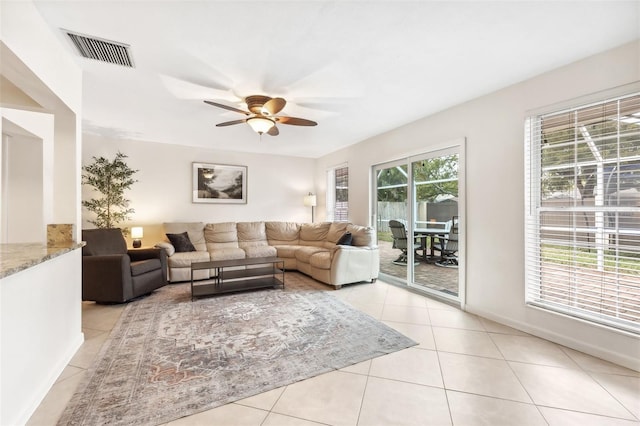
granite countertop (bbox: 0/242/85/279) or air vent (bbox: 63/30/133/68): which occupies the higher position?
air vent (bbox: 63/30/133/68)

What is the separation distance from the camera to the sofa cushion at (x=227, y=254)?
465cm

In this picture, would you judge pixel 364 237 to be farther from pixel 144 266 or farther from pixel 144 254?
pixel 144 254

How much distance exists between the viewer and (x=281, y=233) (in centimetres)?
595

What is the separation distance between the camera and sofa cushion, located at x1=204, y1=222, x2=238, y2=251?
5.32m

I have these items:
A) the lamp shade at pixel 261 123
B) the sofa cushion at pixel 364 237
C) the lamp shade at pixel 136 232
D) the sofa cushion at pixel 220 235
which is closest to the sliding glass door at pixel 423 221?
the sofa cushion at pixel 364 237

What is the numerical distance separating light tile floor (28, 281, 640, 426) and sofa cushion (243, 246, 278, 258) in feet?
8.38

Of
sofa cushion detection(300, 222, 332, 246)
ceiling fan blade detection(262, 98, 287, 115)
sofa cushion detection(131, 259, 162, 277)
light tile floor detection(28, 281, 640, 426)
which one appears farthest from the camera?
sofa cushion detection(300, 222, 332, 246)

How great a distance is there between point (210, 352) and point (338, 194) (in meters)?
4.40

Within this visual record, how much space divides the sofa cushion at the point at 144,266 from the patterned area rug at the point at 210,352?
1.29 ft

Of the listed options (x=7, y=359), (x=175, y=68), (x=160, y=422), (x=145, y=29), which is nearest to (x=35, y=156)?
(x=175, y=68)

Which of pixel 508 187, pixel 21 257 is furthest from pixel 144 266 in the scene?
pixel 508 187

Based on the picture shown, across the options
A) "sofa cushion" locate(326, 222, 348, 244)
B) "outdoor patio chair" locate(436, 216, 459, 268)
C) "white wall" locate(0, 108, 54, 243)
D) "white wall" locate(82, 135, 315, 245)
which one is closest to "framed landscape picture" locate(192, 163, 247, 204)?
"white wall" locate(82, 135, 315, 245)

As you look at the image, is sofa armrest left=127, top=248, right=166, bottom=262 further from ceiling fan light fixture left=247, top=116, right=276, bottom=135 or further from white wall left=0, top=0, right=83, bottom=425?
ceiling fan light fixture left=247, top=116, right=276, bottom=135

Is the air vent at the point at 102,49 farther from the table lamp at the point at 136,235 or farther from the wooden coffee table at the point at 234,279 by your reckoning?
the table lamp at the point at 136,235
